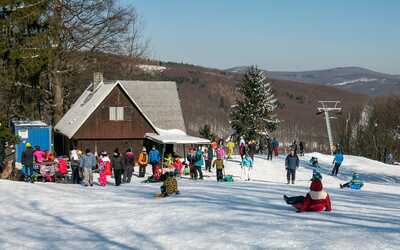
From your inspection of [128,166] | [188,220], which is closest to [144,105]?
[128,166]

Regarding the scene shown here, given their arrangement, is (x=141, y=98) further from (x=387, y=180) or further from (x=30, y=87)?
(x=387, y=180)

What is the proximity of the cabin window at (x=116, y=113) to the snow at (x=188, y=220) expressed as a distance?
1809cm

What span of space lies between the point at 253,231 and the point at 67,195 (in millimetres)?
9304

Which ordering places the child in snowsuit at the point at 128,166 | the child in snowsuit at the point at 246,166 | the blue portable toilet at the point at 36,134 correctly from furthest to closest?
the blue portable toilet at the point at 36,134 → the child in snowsuit at the point at 246,166 → the child in snowsuit at the point at 128,166

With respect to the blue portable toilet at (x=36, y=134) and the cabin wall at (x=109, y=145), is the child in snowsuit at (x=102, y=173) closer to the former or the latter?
the blue portable toilet at (x=36, y=134)

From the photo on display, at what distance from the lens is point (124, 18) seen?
4369 cm

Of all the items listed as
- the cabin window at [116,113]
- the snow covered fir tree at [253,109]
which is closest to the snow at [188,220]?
the cabin window at [116,113]

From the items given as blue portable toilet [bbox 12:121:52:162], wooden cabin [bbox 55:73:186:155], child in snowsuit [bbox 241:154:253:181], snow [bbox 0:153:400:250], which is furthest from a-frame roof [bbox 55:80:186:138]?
snow [bbox 0:153:400:250]

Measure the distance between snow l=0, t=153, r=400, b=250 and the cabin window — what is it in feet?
59.4

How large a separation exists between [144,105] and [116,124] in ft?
21.9

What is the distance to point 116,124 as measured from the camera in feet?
133

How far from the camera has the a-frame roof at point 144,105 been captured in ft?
132

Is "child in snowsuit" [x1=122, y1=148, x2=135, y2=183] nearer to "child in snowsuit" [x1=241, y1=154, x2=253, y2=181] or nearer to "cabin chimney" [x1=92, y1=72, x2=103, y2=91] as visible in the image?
"child in snowsuit" [x1=241, y1=154, x2=253, y2=181]

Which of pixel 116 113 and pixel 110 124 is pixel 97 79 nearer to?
pixel 116 113
